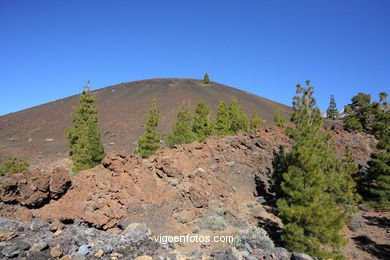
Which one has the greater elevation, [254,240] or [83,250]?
[83,250]

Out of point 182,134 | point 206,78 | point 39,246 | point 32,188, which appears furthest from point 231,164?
point 206,78

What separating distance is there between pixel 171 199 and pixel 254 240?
6011 millimetres

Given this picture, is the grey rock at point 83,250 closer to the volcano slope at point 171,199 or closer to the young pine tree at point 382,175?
the volcano slope at point 171,199

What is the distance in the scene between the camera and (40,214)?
10.5 metres

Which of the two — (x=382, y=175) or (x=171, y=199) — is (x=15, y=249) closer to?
(x=171, y=199)

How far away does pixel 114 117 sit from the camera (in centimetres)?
5575

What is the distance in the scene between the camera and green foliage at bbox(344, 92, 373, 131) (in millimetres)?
40719

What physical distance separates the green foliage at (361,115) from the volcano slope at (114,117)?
1886cm

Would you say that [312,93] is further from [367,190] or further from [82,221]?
[82,221]

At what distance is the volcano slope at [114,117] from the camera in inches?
1613

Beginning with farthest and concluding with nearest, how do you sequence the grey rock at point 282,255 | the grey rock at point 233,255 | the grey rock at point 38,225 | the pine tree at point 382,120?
the pine tree at point 382,120 → the grey rock at point 282,255 → the grey rock at point 38,225 → the grey rock at point 233,255

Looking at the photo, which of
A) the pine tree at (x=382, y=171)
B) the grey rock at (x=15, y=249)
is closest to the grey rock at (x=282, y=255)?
the grey rock at (x=15, y=249)

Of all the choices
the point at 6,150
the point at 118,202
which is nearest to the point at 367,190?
the point at 118,202

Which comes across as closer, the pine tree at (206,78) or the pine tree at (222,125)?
the pine tree at (222,125)
